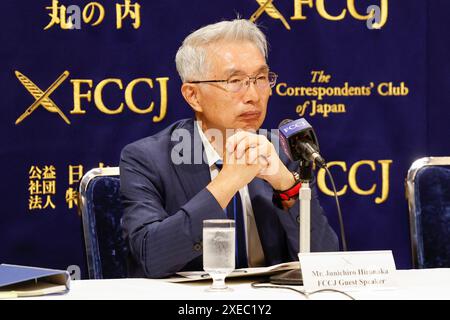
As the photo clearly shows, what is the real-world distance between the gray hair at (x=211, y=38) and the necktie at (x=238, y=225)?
472mm

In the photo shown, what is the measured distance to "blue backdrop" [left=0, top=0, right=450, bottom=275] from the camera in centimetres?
323

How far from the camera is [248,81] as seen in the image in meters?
2.50

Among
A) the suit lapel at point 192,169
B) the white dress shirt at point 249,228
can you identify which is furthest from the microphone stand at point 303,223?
the suit lapel at point 192,169

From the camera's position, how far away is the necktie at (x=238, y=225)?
7.90 feet

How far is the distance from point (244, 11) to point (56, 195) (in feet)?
3.79

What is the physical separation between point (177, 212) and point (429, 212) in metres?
0.95

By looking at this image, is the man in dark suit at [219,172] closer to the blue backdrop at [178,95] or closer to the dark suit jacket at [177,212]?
the dark suit jacket at [177,212]

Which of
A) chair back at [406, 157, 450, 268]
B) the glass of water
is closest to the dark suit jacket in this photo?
the glass of water

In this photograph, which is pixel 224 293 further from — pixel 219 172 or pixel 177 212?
pixel 219 172

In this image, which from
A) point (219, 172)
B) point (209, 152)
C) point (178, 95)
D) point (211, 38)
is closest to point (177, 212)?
point (219, 172)

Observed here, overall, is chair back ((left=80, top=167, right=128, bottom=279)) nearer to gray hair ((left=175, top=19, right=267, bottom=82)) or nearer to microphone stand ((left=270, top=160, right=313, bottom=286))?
gray hair ((left=175, top=19, right=267, bottom=82))

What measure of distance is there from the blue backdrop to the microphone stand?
59.0 inches

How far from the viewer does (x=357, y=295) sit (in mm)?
1692
